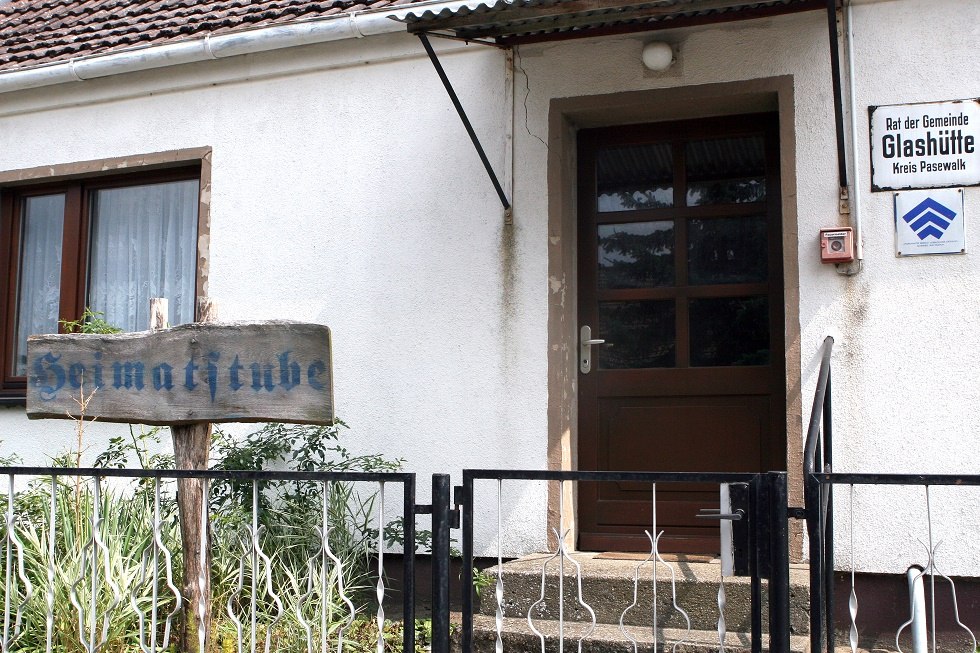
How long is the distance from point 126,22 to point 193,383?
382cm

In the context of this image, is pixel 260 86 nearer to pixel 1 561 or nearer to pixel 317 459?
pixel 317 459

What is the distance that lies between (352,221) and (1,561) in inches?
96.4

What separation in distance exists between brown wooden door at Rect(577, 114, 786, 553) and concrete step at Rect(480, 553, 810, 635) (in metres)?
0.72

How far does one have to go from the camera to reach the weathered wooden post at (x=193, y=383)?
12.7ft

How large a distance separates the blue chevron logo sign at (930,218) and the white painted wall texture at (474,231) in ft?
0.31

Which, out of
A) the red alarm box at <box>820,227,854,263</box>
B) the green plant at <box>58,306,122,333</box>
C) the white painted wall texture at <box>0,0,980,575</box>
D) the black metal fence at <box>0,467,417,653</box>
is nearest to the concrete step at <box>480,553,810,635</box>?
the black metal fence at <box>0,467,417,653</box>

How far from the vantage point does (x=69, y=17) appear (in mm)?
7285

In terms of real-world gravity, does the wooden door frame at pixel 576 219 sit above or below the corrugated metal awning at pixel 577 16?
below

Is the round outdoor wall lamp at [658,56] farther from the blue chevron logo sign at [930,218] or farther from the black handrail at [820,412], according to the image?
the black handrail at [820,412]

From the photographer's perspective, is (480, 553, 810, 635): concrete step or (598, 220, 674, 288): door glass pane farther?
(598, 220, 674, 288): door glass pane

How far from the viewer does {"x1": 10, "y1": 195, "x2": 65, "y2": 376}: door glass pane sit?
6.80 m

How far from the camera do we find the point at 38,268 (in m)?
6.88

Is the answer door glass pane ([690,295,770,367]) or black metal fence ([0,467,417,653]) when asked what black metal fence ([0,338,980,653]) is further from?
door glass pane ([690,295,770,367])

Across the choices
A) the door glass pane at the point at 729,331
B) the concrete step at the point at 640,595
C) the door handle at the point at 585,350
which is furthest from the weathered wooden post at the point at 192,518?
the door glass pane at the point at 729,331
